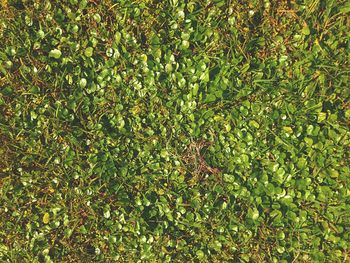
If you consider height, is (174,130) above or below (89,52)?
below

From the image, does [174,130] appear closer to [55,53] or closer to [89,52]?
[89,52]

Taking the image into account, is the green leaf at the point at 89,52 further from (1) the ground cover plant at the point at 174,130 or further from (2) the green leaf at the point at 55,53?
(2) the green leaf at the point at 55,53

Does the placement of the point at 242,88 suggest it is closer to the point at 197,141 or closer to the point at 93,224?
the point at 197,141

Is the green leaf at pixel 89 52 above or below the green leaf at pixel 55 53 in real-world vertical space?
above

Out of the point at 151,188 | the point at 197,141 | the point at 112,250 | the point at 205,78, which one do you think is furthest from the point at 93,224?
the point at 205,78

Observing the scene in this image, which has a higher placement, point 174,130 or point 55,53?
point 55,53

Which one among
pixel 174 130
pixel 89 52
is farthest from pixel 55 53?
pixel 174 130

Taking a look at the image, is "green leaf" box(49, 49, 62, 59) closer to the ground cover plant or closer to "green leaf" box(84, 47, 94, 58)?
the ground cover plant

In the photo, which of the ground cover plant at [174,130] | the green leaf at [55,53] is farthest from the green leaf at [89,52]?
the green leaf at [55,53]
